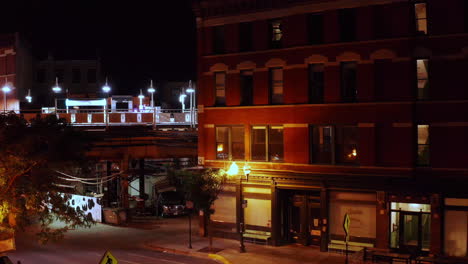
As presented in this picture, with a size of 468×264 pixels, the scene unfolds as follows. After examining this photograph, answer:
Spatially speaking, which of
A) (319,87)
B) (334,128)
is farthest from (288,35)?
(334,128)

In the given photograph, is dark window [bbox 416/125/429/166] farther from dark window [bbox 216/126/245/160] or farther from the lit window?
dark window [bbox 216/126/245/160]

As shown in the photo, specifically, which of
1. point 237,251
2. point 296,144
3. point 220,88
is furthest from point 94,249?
point 296,144

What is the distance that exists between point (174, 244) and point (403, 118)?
14274mm

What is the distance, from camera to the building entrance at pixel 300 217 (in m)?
28.3

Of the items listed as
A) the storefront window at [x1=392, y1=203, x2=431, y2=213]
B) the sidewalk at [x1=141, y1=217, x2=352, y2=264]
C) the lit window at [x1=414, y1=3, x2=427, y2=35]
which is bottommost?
the sidewalk at [x1=141, y1=217, x2=352, y2=264]

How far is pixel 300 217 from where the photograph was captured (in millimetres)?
28922

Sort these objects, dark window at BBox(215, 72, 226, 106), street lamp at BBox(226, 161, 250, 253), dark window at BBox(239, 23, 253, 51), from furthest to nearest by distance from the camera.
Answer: dark window at BBox(215, 72, 226, 106) < dark window at BBox(239, 23, 253, 51) < street lamp at BBox(226, 161, 250, 253)

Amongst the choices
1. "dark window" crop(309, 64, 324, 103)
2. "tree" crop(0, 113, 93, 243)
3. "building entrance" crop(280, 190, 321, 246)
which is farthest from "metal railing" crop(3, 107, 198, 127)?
"tree" crop(0, 113, 93, 243)

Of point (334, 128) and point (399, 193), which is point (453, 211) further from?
point (334, 128)

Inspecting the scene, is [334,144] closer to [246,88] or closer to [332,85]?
[332,85]

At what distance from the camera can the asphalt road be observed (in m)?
26.2

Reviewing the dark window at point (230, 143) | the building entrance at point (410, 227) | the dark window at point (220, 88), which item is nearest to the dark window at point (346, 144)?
the building entrance at point (410, 227)

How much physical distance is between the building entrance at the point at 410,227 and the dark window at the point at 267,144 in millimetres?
6957

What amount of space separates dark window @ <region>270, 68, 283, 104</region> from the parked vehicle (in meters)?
13.9
